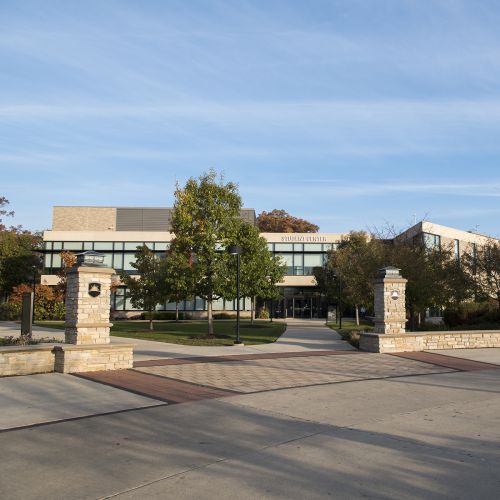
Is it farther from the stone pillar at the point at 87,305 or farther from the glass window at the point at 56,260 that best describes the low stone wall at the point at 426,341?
the glass window at the point at 56,260

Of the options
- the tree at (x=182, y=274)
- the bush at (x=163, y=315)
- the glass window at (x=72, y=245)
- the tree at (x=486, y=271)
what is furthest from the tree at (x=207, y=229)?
the glass window at (x=72, y=245)

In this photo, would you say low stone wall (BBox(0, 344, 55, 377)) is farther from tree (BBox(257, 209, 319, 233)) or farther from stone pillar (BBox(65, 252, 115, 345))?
tree (BBox(257, 209, 319, 233))

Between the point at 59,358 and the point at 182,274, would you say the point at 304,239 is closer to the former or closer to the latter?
the point at 182,274

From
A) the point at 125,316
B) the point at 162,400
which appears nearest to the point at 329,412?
the point at 162,400

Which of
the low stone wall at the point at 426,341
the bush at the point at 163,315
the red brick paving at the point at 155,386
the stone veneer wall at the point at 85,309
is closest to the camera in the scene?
the red brick paving at the point at 155,386

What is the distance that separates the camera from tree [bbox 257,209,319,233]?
78875mm

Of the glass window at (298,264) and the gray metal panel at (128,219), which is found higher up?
the gray metal panel at (128,219)

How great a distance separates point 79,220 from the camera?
2527 inches

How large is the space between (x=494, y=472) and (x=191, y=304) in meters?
51.6

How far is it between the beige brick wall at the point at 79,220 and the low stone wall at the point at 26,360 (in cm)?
5252

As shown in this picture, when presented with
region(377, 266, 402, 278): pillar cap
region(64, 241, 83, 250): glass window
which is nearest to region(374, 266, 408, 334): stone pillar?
region(377, 266, 402, 278): pillar cap

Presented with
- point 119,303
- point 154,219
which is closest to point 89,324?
point 119,303

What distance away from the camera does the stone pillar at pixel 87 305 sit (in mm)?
13359

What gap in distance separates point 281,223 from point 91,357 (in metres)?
67.1
